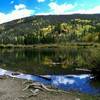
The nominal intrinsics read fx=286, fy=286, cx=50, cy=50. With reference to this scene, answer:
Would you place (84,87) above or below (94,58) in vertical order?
below

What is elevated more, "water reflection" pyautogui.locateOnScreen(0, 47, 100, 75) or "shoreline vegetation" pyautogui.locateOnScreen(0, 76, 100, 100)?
"shoreline vegetation" pyautogui.locateOnScreen(0, 76, 100, 100)

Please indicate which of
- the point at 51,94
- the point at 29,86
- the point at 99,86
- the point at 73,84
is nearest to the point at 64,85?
the point at 73,84

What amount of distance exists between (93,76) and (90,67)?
3.95 ft

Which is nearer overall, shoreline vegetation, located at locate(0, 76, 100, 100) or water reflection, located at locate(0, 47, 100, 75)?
shoreline vegetation, located at locate(0, 76, 100, 100)

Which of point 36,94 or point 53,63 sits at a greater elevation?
point 36,94

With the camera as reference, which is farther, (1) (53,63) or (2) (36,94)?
(1) (53,63)

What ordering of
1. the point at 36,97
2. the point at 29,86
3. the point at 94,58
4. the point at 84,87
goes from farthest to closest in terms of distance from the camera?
the point at 94,58 → the point at 84,87 → the point at 29,86 → the point at 36,97

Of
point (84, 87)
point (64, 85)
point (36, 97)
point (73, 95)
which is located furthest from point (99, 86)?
point (36, 97)

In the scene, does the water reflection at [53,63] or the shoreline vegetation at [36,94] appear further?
the water reflection at [53,63]

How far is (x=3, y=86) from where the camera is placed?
85.9 ft

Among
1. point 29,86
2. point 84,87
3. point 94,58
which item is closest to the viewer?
point 29,86

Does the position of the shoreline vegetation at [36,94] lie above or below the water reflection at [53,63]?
above

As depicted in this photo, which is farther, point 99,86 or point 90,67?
point 90,67

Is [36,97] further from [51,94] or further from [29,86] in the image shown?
[29,86]
